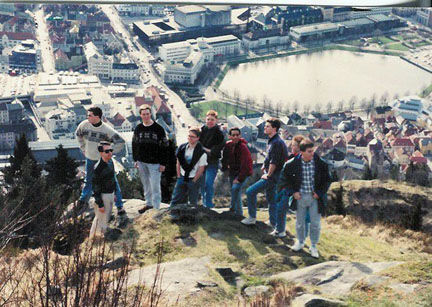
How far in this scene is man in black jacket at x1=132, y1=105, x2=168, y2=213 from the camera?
13.0ft

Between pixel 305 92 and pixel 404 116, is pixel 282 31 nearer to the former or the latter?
pixel 305 92

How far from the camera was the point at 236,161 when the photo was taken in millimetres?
4000

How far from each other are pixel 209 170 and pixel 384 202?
211 cm

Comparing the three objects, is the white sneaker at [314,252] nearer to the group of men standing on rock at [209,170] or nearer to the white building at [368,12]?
the group of men standing on rock at [209,170]

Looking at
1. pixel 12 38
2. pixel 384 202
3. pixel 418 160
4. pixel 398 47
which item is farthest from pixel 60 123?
pixel 398 47

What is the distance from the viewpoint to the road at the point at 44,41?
5.34m

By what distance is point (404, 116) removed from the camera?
5.26 m

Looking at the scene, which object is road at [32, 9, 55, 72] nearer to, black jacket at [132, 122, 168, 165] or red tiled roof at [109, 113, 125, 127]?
red tiled roof at [109, 113, 125, 127]

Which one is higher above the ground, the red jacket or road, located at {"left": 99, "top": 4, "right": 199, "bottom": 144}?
road, located at {"left": 99, "top": 4, "right": 199, "bottom": 144}

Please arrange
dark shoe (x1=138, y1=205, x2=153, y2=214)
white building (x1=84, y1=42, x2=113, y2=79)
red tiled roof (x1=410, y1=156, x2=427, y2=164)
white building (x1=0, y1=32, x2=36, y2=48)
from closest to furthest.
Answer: dark shoe (x1=138, y1=205, x2=153, y2=214), red tiled roof (x1=410, y1=156, x2=427, y2=164), white building (x1=84, y1=42, x2=113, y2=79), white building (x1=0, y1=32, x2=36, y2=48)

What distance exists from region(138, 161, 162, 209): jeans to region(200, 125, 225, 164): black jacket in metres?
0.32

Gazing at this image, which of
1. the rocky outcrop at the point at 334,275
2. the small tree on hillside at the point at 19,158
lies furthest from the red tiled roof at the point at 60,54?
the rocky outcrop at the point at 334,275

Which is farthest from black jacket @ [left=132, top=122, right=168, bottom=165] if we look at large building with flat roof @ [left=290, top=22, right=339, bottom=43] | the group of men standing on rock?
large building with flat roof @ [left=290, top=22, right=339, bottom=43]

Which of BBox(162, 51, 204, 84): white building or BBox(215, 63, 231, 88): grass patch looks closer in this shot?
BBox(162, 51, 204, 84): white building
